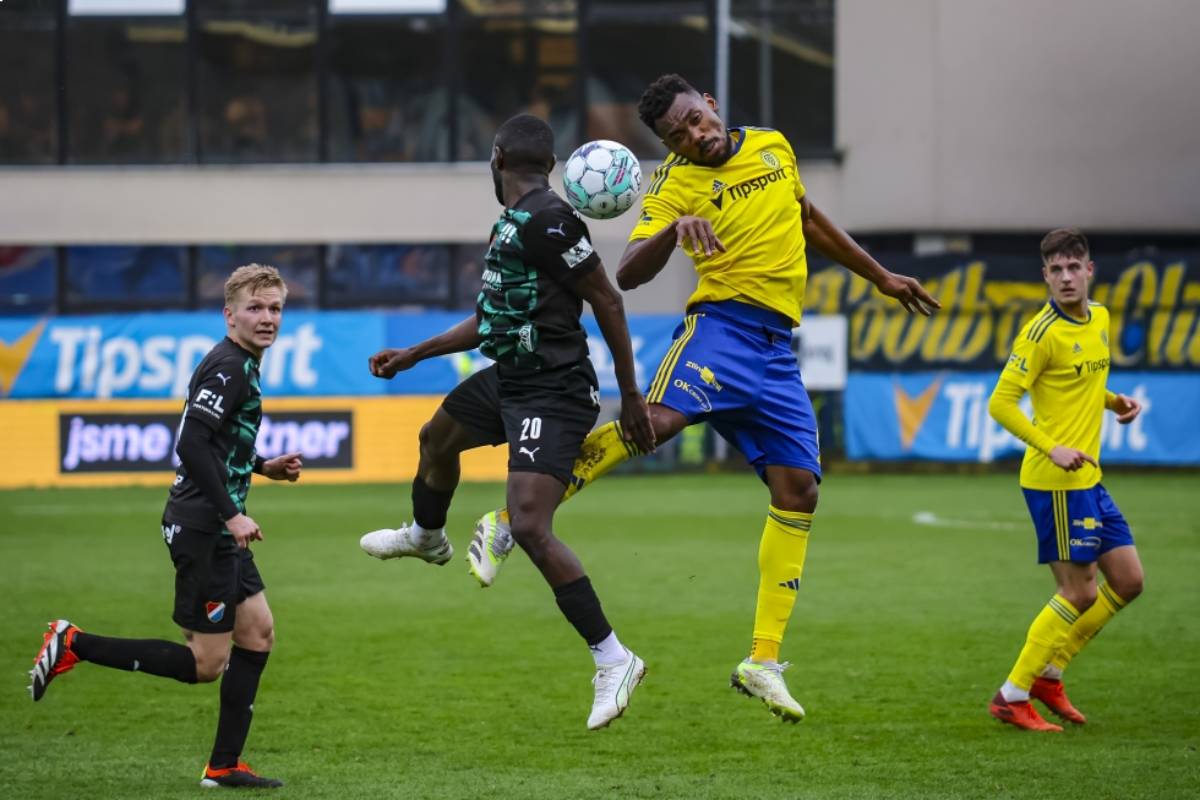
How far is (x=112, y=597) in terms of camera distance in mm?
13344

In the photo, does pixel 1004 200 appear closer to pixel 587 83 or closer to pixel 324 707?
pixel 587 83

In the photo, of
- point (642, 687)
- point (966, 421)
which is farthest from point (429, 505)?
point (966, 421)

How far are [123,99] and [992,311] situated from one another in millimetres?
15012

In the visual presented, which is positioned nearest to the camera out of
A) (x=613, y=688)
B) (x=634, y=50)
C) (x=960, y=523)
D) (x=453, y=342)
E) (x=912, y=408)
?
(x=613, y=688)

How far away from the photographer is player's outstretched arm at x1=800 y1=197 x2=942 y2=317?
8.04 metres

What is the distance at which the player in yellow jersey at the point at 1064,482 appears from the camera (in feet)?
28.7

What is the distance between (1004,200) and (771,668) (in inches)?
870

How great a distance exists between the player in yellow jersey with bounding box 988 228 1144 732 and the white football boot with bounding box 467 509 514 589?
8.88 ft

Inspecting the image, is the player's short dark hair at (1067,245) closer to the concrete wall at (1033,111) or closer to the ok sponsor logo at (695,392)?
the ok sponsor logo at (695,392)

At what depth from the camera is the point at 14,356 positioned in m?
23.8

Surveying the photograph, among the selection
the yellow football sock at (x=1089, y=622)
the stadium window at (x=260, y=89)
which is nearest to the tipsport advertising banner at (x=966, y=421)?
the stadium window at (x=260, y=89)

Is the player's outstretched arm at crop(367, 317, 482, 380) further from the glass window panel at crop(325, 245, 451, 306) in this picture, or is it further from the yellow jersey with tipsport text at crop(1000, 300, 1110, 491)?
the glass window panel at crop(325, 245, 451, 306)

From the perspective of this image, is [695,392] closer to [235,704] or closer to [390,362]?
[390,362]

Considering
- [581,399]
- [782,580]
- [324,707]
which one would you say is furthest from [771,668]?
[324,707]
